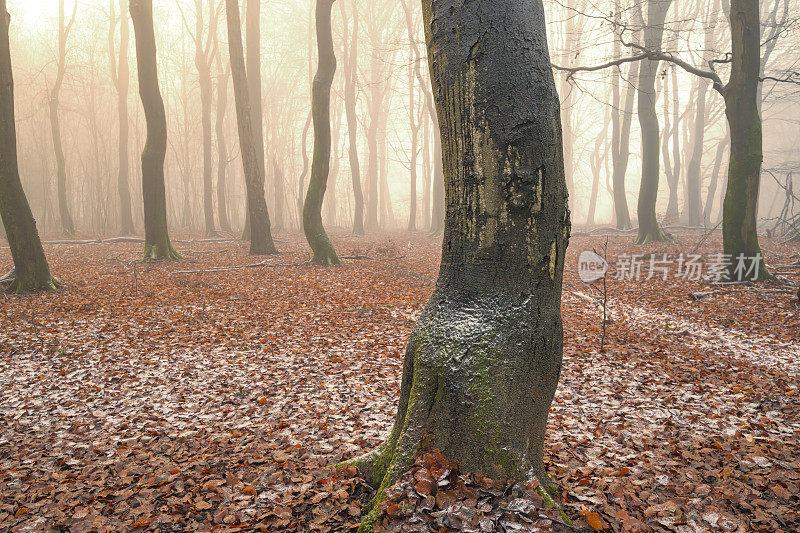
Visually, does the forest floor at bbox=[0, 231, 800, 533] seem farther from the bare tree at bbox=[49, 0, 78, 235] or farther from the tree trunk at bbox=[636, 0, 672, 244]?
the bare tree at bbox=[49, 0, 78, 235]

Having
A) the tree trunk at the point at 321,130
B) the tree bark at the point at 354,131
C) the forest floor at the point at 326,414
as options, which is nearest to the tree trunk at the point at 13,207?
the forest floor at the point at 326,414

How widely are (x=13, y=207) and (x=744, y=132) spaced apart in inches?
559

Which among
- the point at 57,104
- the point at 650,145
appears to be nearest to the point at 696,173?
the point at 650,145

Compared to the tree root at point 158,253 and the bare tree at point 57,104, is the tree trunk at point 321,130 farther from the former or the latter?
the bare tree at point 57,104

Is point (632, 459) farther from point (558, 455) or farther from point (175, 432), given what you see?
point (175, 432)

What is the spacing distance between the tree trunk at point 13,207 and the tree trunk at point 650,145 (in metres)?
16.8

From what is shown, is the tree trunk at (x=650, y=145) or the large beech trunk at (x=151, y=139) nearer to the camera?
the large beech trunk at (x=151, y=139)

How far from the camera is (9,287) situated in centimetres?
897

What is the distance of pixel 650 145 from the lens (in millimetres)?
16578

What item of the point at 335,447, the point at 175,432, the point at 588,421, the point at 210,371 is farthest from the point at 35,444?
the point at 588,421

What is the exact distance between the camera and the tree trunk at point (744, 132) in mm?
9086

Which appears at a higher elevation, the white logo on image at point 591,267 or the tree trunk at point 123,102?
the tree trunk at point 123,102

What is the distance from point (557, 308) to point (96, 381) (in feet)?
16.9

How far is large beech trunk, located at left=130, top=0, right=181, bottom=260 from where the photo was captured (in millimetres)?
12391
